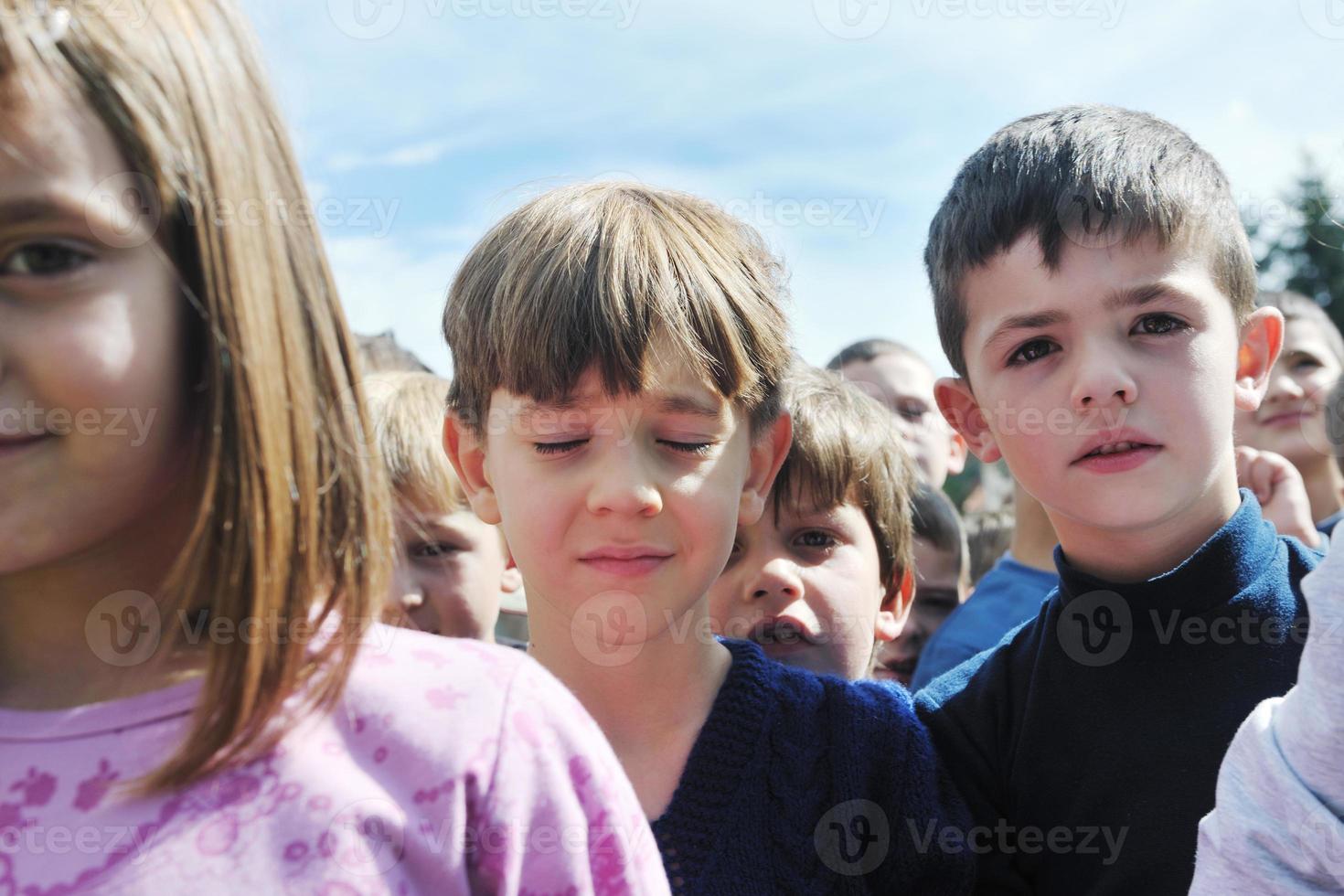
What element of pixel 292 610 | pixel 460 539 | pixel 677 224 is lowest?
pixel 292 610

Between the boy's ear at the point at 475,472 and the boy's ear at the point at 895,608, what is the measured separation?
1.13 m

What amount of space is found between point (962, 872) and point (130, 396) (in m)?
1.46

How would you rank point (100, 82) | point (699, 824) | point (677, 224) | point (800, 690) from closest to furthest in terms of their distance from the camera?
point (100, 82) → point (699, 824) → point (800, 690) → point (677, 224)

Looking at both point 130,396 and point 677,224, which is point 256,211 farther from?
point 677,224

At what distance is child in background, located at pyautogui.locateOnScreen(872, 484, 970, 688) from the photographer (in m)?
4.00

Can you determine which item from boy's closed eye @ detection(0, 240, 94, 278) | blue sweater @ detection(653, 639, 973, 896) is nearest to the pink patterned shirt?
boy's closed eye @ detection(0, 240, 94, 278)

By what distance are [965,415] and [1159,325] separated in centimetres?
42

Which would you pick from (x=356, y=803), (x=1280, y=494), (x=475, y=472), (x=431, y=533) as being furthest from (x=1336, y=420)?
(x=356, y=803)

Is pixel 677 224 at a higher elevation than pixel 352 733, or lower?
higher

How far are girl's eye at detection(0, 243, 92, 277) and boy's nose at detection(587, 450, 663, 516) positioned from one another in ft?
3.19

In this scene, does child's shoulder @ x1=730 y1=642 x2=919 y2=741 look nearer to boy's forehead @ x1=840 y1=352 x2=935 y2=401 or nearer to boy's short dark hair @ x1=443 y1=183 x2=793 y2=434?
boy's short dark hair @ x1=443 y1=183 x2=793 y2=434

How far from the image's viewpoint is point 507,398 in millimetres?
2066

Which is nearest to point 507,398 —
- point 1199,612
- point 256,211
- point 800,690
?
point 800,690

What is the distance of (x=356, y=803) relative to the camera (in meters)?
1.13
